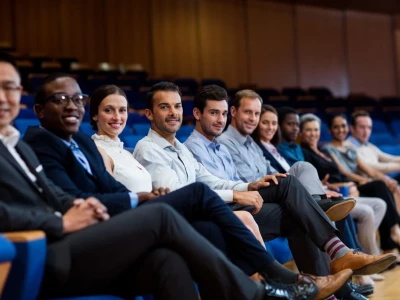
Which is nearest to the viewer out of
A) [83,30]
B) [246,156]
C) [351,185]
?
[246,156]

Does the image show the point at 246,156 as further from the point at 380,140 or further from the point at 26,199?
the point at 380,140

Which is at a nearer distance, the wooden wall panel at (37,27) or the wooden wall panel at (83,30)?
the wooden wall panel at (37,27)

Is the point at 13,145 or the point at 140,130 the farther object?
the point at 140,130

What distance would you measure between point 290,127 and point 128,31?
4099 millimetres

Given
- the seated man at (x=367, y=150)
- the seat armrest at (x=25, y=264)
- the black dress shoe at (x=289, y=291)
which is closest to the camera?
the seat armrest at (x=25, y=264)

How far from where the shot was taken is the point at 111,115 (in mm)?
1605

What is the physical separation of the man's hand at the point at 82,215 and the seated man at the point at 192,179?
48 cm

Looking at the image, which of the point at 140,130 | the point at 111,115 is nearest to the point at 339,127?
the point at 140,130

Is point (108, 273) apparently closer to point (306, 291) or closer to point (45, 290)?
point (45, 290)

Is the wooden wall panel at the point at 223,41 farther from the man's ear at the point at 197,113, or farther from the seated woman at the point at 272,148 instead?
the man's ear at the point at 197,113

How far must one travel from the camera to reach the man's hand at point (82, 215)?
1.04m

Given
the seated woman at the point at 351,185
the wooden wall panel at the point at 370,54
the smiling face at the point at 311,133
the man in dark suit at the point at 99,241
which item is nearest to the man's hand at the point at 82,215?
the man in dark suit at the point at 99,241

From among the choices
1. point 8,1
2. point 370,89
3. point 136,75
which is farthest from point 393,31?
point 8,1

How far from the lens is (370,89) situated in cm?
702
